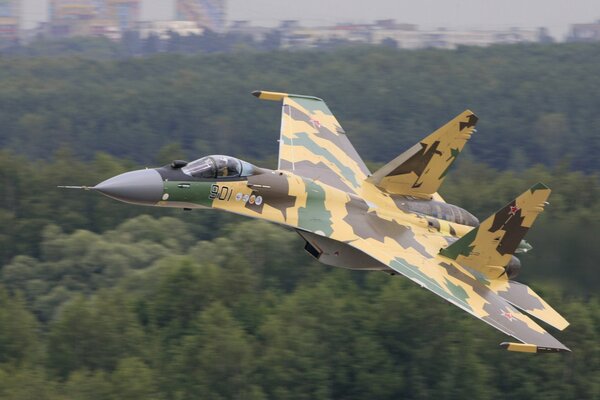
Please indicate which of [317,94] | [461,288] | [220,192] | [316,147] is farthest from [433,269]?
[317,94]

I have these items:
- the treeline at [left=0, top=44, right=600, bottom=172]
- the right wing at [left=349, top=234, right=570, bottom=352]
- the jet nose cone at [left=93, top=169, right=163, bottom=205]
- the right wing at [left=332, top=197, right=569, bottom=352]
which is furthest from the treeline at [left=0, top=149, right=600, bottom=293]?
the jet nose cone at [left=93, top=169, right=163, bottom=205]

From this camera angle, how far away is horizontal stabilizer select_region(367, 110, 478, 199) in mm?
32688

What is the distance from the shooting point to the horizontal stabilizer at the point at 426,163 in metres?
32.7

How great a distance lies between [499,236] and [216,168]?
797 centimetres

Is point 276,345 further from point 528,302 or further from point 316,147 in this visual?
point 528,302

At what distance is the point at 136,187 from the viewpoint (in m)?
27.8

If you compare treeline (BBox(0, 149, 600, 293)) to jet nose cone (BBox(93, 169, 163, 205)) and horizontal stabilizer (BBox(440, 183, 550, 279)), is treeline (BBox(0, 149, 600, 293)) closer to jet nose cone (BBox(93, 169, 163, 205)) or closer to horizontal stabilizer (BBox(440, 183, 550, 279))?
horizontal stabilizer (BBox(440, 183, 550, 279))

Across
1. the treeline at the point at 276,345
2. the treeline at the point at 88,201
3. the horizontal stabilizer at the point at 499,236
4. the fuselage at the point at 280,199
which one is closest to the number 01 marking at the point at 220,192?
the fuselage at the point at 280,199

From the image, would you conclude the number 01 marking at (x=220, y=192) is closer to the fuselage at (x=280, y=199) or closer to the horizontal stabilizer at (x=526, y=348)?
the fuselage at (x=280, y=199)

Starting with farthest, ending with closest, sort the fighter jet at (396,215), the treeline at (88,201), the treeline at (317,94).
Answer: the treeline at (317,94) → the treeline at (88,201) → the fighter jet at (396,215)

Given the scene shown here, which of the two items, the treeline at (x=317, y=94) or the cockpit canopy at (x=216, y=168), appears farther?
the treeline at (x=317, y=94)

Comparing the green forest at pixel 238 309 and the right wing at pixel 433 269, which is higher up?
the right wing at pixel 433 269

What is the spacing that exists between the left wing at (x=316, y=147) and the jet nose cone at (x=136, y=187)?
17.4ft

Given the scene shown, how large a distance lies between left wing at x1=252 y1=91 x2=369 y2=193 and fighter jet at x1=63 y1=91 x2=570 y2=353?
0.28 feet
